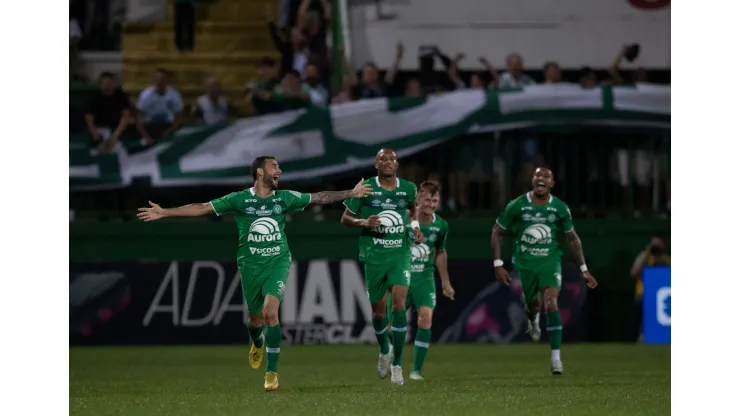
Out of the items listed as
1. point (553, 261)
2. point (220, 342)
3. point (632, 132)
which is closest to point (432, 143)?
point (632, 132)

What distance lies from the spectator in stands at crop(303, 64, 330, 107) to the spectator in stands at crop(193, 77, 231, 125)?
4.10ft

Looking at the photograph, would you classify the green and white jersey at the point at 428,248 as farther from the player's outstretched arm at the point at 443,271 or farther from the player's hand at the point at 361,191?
the player's hand at the point at 361,191

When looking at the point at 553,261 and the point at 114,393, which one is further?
the point at 553,261

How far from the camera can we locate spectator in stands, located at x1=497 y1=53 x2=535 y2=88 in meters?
20.0

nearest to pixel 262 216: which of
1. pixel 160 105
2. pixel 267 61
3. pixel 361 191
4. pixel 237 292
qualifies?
pixel 361 191

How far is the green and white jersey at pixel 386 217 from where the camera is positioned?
1205 centimetres

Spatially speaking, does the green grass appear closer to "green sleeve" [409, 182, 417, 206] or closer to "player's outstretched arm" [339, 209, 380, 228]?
"player's outstretched arm" [339, 209, 380, 228]

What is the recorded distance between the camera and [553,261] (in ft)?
45.2

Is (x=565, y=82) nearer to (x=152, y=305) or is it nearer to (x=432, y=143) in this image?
(x=432, y=143)

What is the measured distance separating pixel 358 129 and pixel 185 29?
4.21m

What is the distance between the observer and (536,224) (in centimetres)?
1378

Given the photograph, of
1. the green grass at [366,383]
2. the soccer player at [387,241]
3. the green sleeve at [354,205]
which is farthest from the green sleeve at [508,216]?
the green sleeve at [354,205]

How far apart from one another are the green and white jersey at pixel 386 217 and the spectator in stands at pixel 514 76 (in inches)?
316
